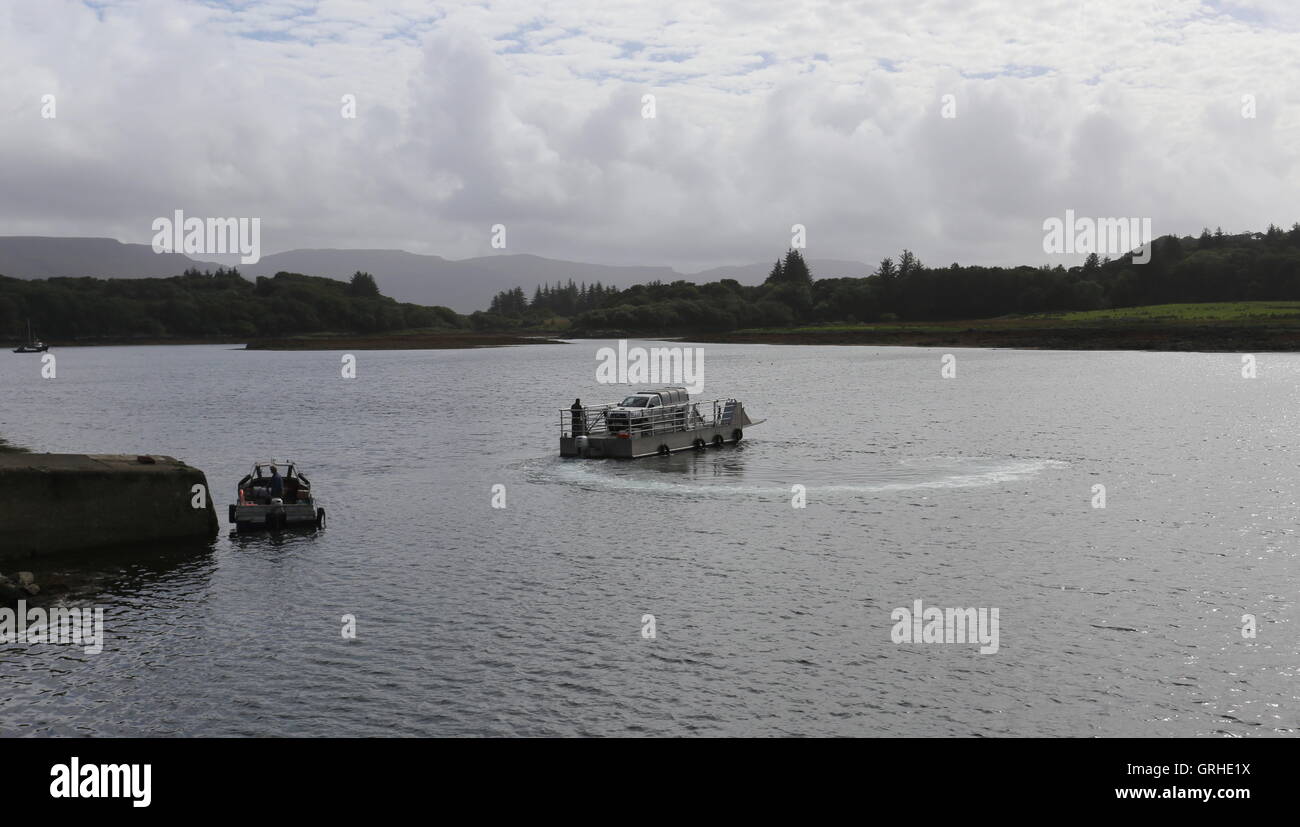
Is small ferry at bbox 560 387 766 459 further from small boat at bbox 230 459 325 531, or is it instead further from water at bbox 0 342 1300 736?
small boat at bbox 230 459 325 531

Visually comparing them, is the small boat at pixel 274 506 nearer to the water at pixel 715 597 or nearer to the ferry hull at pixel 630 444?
the water at pixel 715 597

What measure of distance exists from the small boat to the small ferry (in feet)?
68.4

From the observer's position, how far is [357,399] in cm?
11425

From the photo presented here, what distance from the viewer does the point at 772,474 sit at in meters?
55.8

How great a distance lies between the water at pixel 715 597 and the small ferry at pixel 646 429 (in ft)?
6.84

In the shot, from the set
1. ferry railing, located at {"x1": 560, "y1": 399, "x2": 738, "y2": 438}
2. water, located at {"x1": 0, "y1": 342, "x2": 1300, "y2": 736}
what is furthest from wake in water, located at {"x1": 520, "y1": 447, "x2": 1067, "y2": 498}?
ferry railing, located at {"x1": 560, "y1": 399, "x2": 738, "y2": 438}

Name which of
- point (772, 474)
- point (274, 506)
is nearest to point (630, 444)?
point (772, 474)

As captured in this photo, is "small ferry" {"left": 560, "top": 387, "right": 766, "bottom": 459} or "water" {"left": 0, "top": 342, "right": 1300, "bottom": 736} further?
"small ferry" {"left": 560, "top": 387, "right": 766, "bottom": 459}

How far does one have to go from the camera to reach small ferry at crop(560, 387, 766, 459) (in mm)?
61656

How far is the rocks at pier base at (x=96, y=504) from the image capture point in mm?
34094

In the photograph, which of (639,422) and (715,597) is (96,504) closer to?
(715,597)

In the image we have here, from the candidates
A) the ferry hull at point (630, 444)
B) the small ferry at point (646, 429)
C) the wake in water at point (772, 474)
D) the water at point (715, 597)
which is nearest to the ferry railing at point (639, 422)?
the small ferry at point (646, 429)
